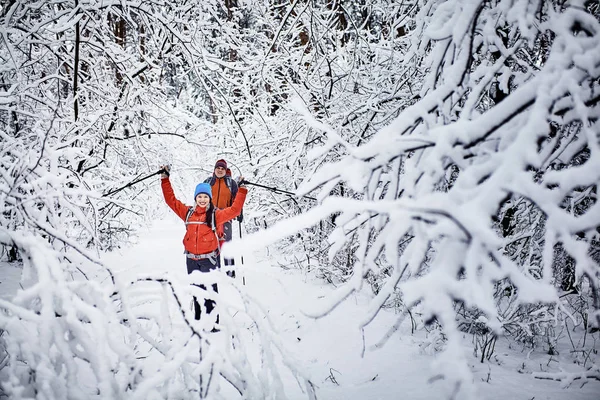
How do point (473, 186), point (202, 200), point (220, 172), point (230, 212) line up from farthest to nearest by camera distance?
point (220, 172), point (230, 212), point (202, 200), point (473, 186)

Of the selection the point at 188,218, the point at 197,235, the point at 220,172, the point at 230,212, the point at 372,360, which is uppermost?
the point at 220,172

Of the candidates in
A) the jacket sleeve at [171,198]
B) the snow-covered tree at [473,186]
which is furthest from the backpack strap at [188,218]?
the snow-covered tree at [473,186]

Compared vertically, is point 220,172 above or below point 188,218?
above

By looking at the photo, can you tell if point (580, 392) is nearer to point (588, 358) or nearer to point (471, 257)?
point (588, 358)

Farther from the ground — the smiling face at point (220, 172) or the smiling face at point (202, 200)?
the smiling face at point (220, 172)

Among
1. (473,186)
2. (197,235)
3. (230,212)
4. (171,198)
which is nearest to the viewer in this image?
(473,186)

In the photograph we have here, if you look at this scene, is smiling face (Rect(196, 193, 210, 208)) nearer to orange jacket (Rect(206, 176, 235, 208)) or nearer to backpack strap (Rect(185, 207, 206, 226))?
backpack strap (Rect(185, 207, 206, 226))

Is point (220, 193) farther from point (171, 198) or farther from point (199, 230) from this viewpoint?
point (199, 230)

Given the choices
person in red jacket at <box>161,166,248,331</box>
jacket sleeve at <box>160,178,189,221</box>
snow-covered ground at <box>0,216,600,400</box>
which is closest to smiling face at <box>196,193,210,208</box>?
person in red jacket at <box>161,166,248,331</box>

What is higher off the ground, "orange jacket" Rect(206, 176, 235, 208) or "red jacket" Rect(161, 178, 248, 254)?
"orange jacket" Rect(206, 176, 235, 208)

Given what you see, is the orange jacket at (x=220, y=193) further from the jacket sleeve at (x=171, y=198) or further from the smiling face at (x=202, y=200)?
the smiling face at (x=202, y=200)

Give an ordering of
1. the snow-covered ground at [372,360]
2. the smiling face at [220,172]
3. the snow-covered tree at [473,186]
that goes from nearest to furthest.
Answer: the snow-covered tree at [473,186] → the snow-covered ground at [372,360] → the smiling face at [220,172]

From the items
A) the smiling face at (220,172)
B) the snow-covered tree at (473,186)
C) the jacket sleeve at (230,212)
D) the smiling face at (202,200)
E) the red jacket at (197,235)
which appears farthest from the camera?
the smiling face at (220,172)

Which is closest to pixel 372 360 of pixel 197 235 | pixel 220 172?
pixel 197 235
